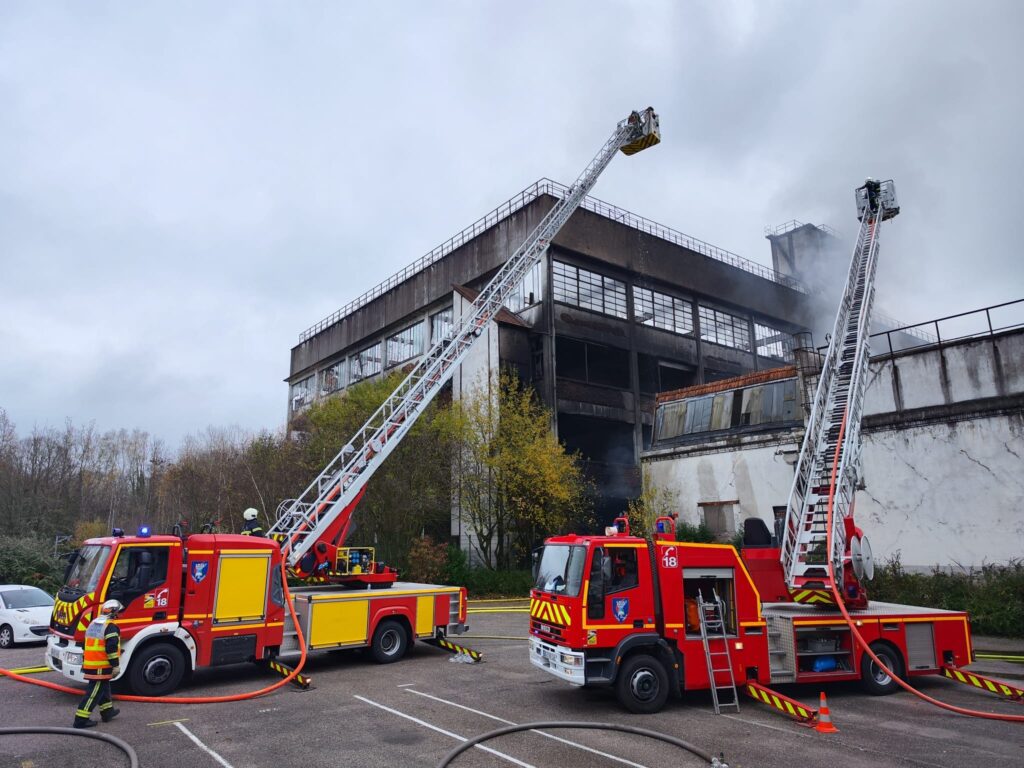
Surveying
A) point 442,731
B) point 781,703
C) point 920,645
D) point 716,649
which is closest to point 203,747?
point 442,731

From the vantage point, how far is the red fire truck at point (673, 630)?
8.81m

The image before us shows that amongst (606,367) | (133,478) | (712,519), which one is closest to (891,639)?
A: (712,519)

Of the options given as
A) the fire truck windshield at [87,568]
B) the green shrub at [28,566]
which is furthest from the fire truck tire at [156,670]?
the green shrub at [28,566]

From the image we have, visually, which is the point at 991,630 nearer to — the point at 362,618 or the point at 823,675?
the point at 823,675

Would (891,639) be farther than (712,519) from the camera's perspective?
No

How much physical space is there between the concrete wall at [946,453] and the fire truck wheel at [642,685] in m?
13.4

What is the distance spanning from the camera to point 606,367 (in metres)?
36.7

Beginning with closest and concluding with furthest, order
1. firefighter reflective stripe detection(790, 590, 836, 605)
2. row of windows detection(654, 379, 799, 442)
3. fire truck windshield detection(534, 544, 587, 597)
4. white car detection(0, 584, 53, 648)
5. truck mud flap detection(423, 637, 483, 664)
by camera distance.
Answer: fire truck windshield detection(534, 544, 587, 597) < firefighter reflective stripe detection(790, 590, 836, 605) < truck mud flap detection(423, 637, 483, 664) < white car detection(0, 584, 53, 648) < row of windows detection(654, 379, 799, 442)

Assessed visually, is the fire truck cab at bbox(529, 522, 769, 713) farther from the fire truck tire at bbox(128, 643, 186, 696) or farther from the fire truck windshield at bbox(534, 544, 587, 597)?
the fire truck tire at bbox(128, 643, 186, 696)

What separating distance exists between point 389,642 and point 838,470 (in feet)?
29.3

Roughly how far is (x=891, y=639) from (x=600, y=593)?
→ 491 centimetres

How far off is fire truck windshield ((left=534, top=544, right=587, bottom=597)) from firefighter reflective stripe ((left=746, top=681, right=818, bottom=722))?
9.33 feet

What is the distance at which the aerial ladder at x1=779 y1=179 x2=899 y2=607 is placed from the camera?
11.2 meters

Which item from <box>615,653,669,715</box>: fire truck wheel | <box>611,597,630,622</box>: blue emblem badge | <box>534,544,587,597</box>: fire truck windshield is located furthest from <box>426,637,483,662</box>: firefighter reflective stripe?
<box>611,597,630,622</box>: blue emblem badge
